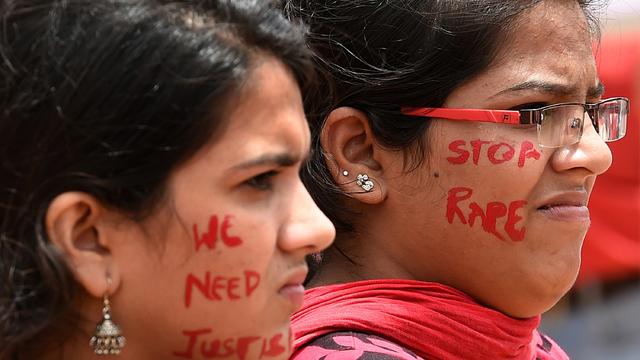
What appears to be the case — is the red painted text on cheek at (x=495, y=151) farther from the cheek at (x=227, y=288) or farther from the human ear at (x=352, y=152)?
the cheek at (x=227, y=288)

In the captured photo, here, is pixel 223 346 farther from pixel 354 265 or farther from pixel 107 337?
pixel 354 265

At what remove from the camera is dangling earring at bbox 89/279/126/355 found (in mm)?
1627

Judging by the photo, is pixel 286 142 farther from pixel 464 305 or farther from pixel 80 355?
pixel 464 305

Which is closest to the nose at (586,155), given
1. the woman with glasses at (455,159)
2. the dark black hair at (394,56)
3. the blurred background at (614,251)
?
the woman with glasses at (455,159)

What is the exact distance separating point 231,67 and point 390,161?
605 mm

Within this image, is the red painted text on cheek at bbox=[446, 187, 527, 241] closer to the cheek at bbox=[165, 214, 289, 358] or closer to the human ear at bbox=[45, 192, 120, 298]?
the cheek at bbox=[165, 214, 289, 358]

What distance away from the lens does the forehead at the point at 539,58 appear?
2.08 meters

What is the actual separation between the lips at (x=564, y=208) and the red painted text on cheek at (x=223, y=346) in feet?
2.26

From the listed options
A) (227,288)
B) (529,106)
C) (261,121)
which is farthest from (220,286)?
(529,106)

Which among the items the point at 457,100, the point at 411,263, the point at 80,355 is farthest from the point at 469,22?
the point at 80,355

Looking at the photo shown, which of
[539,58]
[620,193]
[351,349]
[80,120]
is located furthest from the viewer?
[620,193]

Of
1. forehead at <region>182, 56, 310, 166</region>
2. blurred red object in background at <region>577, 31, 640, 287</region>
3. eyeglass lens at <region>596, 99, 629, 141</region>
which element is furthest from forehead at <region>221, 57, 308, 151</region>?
blurred red object in background at <region>577, 31, 640, 287</region>

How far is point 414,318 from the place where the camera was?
2.10 m

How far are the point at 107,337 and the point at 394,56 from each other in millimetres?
863
